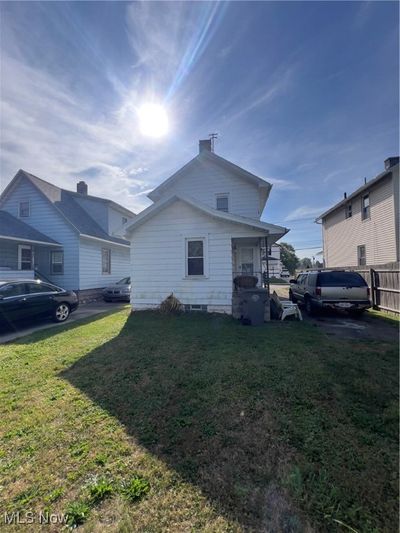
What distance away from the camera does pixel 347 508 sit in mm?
1893

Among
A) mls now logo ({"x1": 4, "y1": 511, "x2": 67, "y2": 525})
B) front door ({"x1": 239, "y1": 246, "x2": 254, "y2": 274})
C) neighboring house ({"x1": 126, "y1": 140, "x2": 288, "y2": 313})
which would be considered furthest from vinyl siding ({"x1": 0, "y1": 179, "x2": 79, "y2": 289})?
mls now logo ({"x1": 4, "y1": 511, "x2": 67, "y2": 525})

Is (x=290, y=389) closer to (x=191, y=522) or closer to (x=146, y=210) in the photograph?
(x=191, y=522)

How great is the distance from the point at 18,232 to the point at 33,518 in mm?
14440

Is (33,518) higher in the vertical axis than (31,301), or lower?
lower

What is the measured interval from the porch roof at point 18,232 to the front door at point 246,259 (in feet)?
35.2

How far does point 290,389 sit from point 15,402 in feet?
13.6

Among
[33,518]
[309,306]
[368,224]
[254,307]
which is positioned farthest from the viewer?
[368,224]

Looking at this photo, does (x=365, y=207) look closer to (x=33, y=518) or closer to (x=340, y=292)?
(x=340, y=292)

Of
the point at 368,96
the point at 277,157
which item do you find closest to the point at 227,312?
the point at 277,157

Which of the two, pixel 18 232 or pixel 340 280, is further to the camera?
pixel 18 232

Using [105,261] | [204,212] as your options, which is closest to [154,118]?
[204,212]

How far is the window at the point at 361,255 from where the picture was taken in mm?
16852

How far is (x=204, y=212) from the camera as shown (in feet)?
30.3

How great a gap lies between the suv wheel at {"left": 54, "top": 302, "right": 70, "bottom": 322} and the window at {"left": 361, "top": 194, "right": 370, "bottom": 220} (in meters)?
18.7
